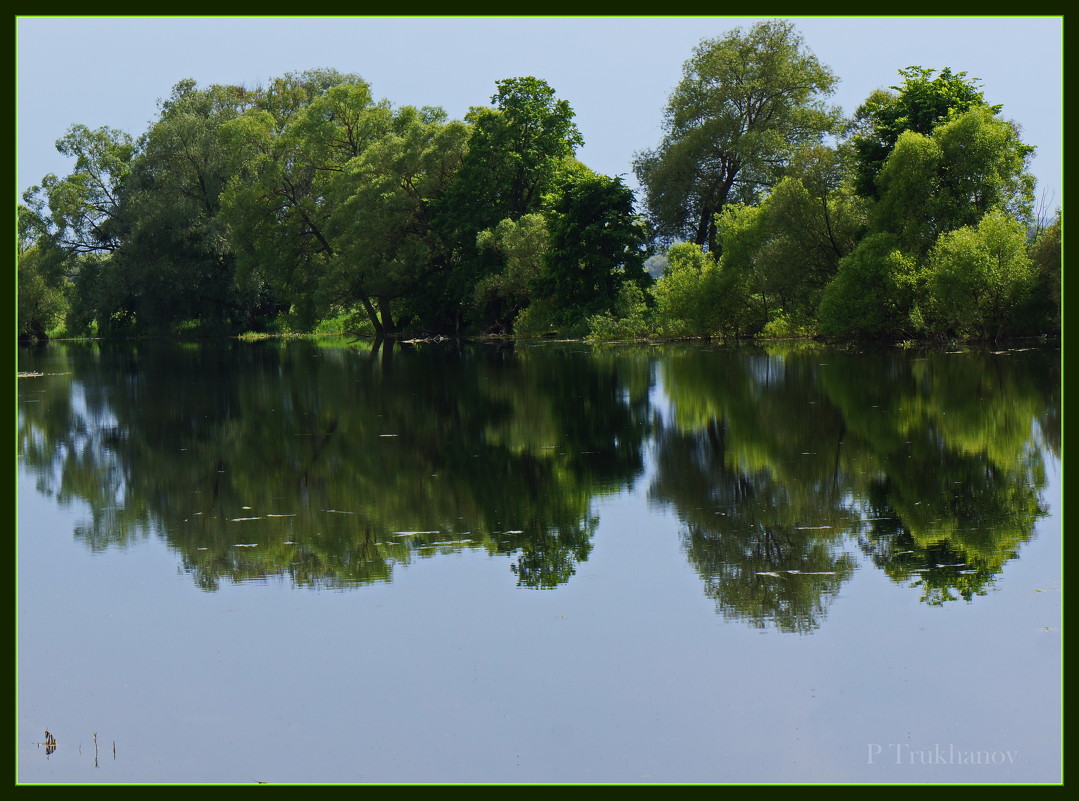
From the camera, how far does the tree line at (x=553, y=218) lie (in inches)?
1617

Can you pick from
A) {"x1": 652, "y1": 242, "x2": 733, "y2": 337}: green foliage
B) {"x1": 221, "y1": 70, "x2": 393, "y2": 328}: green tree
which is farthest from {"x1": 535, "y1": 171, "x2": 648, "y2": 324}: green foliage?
{"x1": 221, "y1": 70, "x2": 393, "y2": 328}: green tree

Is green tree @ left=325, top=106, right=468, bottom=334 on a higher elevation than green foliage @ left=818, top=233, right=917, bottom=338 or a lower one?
higher

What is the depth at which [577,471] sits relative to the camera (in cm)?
1517

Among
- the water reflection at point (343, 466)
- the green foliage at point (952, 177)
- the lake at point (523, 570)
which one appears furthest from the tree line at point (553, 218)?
the lake at point (523, 570)

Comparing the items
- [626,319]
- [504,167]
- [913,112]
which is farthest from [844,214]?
[504,167]

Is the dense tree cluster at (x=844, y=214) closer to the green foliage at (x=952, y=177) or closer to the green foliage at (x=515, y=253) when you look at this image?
the green foliage at (x=952, y=177)

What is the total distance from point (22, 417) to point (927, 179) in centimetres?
2952

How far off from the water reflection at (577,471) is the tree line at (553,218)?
11.9m

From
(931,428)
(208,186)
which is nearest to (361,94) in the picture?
(208,186)

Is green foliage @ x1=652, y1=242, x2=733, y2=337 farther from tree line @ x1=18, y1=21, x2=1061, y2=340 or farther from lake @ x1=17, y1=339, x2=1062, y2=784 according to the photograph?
lake @ x1=17, y1=339, x2=1062, y2=784

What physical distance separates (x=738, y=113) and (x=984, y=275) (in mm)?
29875

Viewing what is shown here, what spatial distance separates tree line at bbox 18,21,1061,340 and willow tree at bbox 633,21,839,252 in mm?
130

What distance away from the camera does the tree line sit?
41.1m

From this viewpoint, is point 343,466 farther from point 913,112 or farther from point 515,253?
point 515,253
